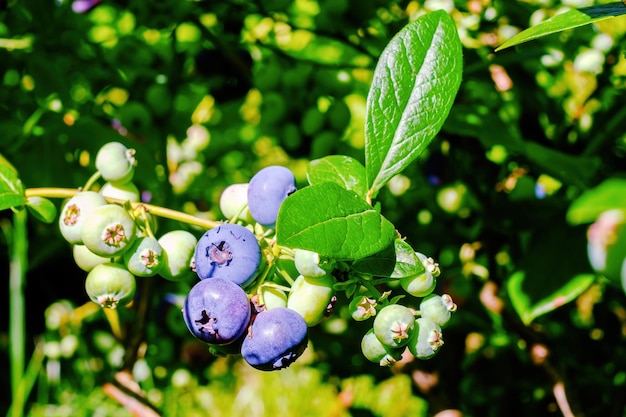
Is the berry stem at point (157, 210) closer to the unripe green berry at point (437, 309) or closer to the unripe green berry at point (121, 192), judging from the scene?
→ the unripe green berry at point (121, 192)

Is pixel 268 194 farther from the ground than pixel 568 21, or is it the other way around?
pixel 568 21

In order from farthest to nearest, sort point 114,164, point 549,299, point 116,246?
point 549,299 → point 114,164 → point 116,246

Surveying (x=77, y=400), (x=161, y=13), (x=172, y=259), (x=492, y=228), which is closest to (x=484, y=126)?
(x=492, y=228)

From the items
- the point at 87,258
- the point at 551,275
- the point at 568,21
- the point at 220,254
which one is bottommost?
the point at 551,275

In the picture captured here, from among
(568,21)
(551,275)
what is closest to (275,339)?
(568,21)

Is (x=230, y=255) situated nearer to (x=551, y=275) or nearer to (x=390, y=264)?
(x=390, y=264)

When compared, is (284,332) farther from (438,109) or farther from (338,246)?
(438,109)

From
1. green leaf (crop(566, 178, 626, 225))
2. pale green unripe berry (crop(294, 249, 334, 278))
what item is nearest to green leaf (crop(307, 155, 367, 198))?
pale green unripe berry (crop(294, 249, 334, 278))
